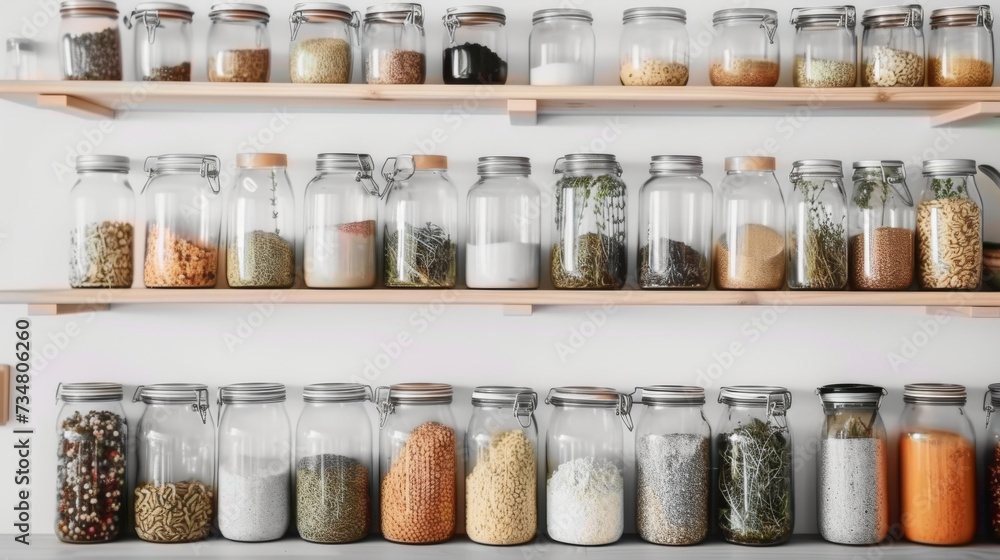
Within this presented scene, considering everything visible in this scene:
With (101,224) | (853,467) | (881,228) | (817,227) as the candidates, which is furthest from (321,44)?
(853,467)

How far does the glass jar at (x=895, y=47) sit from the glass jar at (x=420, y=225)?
79 centimetres

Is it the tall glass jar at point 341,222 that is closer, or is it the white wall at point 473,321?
the tall glass jar at point 341,222

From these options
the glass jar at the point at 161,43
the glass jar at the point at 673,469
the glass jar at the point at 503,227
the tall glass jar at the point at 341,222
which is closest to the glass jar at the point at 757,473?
the glass jar at the point at 673,469

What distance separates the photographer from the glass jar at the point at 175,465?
1.63 meters

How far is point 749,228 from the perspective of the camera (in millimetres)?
1624

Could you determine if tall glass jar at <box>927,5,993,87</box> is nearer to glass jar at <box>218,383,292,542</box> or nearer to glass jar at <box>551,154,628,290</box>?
glass jar at <box>551,154,628,290</box>

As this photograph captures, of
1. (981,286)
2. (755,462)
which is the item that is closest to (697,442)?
(755,462)

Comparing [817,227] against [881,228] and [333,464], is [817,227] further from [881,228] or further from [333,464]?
[333,464]

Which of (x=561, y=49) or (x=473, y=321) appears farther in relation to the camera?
(x=473, y=321)

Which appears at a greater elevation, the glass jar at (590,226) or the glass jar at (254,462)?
the glass jar at (590,226)

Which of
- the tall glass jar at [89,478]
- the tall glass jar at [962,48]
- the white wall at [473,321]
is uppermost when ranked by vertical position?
the tall glass jar at [962,48]

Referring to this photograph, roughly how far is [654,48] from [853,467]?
820mm

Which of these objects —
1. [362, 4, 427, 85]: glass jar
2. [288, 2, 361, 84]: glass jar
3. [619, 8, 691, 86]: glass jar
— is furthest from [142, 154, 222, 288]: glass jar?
[619, 8, 691, 86]: glass jar

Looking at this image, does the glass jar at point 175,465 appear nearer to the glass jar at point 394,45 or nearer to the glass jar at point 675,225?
the glass jar at point 394,45
